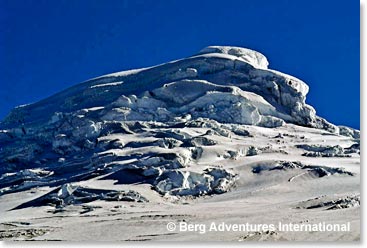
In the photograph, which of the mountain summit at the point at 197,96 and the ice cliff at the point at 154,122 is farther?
the mountain summit at the point at 197,96

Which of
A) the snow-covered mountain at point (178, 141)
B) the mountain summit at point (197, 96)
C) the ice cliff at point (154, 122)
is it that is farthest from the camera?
the mountain summit at point (197, 96)

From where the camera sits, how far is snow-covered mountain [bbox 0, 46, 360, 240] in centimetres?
3056

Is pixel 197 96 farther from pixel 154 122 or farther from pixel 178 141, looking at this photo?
pixel 178 141

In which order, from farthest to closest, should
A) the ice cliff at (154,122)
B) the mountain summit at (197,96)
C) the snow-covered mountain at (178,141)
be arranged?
1. the mountain summit at (197,96)
2. the ice cliff at (154,122)
3. the snow-covered mountain at (178,141)

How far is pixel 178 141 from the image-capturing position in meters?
40.1

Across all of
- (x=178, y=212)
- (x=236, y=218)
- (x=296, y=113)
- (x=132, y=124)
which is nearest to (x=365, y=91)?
(x=236, y=218)

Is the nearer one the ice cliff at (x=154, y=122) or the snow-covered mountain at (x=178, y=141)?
the snow-covered mountain at (x=178, y=141)

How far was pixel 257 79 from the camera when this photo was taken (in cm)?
5684

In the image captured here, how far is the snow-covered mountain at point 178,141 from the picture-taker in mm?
30562

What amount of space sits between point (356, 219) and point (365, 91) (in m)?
3.54

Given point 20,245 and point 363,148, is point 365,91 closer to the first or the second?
point 363,148

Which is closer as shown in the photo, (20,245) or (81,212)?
(20,245)

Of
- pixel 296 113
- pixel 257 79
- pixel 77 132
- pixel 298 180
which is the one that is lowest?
pixel 298 180

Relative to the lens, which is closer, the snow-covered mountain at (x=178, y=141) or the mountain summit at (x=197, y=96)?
the snow-covered mountain at (x=178, y=141)
